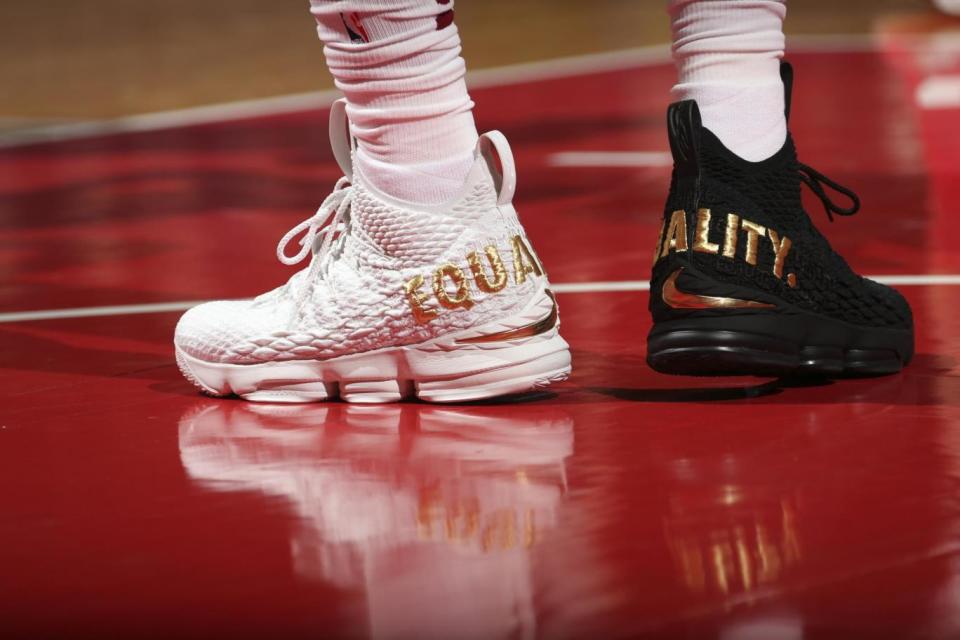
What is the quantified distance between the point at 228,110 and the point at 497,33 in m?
4.24

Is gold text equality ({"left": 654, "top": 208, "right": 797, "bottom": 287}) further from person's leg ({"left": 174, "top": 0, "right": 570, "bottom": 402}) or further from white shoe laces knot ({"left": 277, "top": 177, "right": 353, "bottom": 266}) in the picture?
white shoe laces knot ({"left": 277, "top": 177, "right": 353, "bottom": 266})

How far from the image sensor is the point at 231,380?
68.3 inches

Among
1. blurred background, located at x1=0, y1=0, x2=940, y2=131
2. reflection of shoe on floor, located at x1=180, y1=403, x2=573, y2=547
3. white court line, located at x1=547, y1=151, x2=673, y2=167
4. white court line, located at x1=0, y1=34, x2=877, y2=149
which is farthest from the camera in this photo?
blurred background, located at x1=0, y1=0, x2=940, y2=131

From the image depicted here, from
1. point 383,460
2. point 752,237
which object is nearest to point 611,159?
point 752,237

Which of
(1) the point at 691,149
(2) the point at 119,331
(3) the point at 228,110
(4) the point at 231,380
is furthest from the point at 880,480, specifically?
(3) the point at 228,110

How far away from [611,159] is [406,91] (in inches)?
102

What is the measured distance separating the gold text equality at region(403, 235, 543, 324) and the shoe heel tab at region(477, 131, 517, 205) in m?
0.06

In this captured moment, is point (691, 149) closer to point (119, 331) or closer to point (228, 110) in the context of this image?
point (119, 331)

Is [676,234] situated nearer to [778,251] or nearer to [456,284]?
[778,251]

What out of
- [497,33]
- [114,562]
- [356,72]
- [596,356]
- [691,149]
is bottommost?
[497,33]

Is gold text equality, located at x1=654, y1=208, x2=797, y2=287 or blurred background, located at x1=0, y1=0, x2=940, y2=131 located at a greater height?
gold text equality, located at x1=654, y1=208, x2=797, y2=287

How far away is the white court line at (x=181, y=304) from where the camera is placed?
2303 mm

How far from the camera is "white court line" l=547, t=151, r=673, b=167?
4062mm

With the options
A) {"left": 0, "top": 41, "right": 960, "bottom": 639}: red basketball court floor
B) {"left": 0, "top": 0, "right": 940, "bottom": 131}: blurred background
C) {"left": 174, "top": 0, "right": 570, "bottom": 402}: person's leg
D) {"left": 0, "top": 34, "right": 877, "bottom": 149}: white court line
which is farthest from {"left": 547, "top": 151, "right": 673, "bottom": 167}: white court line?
{"left": 174, "top": 0, "right": 570, "bottom": 402}: person's leg
